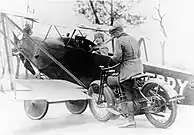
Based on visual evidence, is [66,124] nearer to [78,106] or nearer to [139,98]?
[78,106]

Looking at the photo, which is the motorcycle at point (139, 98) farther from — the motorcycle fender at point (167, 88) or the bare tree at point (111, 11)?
the bare tree at point (111, 11)

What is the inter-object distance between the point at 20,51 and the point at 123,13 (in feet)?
0.89

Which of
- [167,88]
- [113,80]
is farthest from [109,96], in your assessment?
[167,88]

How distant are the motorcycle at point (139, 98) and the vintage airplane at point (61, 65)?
0.07 ft

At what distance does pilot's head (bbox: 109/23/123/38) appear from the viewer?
85 centimetres

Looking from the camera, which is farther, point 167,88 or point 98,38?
point 98,38

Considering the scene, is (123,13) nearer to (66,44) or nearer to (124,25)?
(124,25)

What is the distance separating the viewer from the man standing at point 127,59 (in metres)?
0.85

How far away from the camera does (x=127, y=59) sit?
2.82 feet

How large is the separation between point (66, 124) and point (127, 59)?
0.22m

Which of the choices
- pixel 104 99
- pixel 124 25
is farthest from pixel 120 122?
pixel 124 25

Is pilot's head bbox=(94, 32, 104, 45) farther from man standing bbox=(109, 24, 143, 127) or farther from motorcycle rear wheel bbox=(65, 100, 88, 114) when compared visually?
motorcycle rear wheel bbox=(65, 100, 88, 114)

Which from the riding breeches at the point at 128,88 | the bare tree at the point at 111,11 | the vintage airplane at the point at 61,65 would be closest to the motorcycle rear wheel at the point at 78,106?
the vintage airplane at the point at 61,65

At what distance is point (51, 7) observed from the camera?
0.88m
